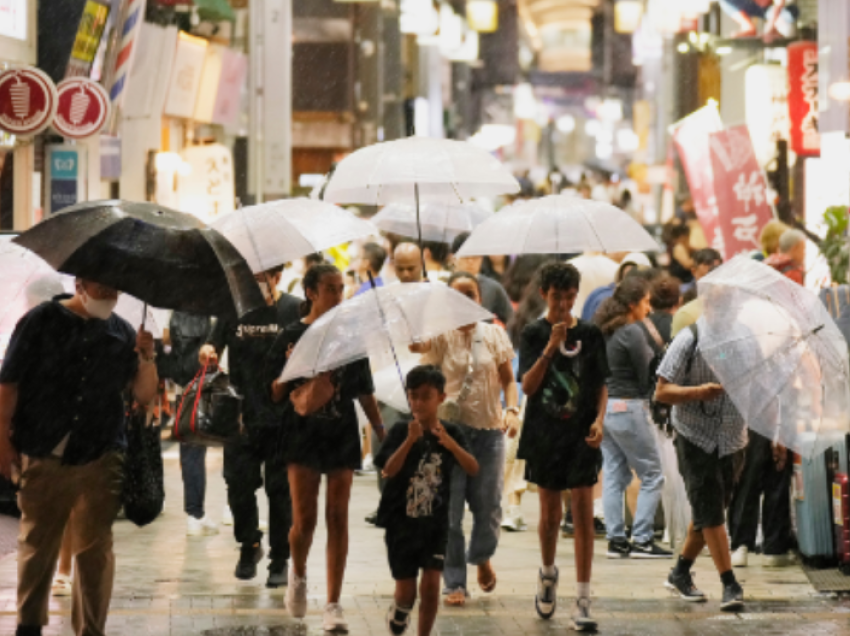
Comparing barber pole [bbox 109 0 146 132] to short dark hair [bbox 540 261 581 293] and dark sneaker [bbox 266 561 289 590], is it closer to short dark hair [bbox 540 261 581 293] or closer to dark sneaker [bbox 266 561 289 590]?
dark sneaker [bbox 266 561 289 590]

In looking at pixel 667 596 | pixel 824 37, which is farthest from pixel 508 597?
pixel 824 37

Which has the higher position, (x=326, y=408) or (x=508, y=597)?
(x=326, y=408)

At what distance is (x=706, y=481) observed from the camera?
8.98m

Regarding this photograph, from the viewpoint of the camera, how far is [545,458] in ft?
29.0

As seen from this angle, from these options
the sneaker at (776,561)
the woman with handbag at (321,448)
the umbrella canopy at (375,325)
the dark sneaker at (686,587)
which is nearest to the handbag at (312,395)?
the woman with handbag at (321,448)

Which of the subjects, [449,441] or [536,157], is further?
[536,157]

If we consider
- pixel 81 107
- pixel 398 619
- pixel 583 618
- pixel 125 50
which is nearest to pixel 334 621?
pixel 398 619

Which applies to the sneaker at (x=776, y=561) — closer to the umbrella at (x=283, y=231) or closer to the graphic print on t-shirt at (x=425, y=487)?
the umbrella at (x=283, y=231)

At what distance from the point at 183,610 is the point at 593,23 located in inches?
3597

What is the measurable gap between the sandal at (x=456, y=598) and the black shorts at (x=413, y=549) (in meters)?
1.64

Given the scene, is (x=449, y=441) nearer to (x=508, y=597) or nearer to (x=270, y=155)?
(x=508, y=597)

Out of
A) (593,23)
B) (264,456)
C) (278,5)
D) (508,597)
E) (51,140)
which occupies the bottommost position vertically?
(508,597)

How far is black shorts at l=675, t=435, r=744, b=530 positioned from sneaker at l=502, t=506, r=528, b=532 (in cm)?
325

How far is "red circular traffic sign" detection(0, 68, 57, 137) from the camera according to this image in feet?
49.5
